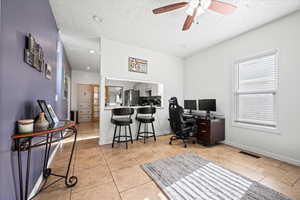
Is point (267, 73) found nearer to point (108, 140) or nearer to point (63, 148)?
point (108, 140)

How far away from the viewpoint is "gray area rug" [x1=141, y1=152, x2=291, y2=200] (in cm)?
129

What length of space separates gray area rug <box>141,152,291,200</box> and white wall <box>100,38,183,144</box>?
163 cm

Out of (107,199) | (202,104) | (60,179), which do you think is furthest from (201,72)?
(60,179)

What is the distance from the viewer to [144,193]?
1.33 metres

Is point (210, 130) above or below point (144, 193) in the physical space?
above

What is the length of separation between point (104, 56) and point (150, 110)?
1.88 metres

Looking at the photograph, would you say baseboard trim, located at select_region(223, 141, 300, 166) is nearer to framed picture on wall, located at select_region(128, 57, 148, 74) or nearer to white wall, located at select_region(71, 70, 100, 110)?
framed picture on wall, located at select_region(128, 57, 148, 74)

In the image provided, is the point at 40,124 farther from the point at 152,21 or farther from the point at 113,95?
the point at 152,21

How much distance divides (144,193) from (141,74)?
9.33 ft

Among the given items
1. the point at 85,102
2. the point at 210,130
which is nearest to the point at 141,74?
the point at 210,130

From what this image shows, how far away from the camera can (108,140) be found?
9.69 ft

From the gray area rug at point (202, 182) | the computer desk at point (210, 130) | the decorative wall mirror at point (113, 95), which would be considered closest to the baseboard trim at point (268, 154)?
the computer desk at point (210, 130)

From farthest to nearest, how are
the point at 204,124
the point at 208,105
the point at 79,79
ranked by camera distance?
1. the point at 79,79
2. the point at 208,105
3. the point at 204,124

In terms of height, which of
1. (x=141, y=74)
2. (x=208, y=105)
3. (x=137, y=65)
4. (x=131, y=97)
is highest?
(x=137, y=65)
